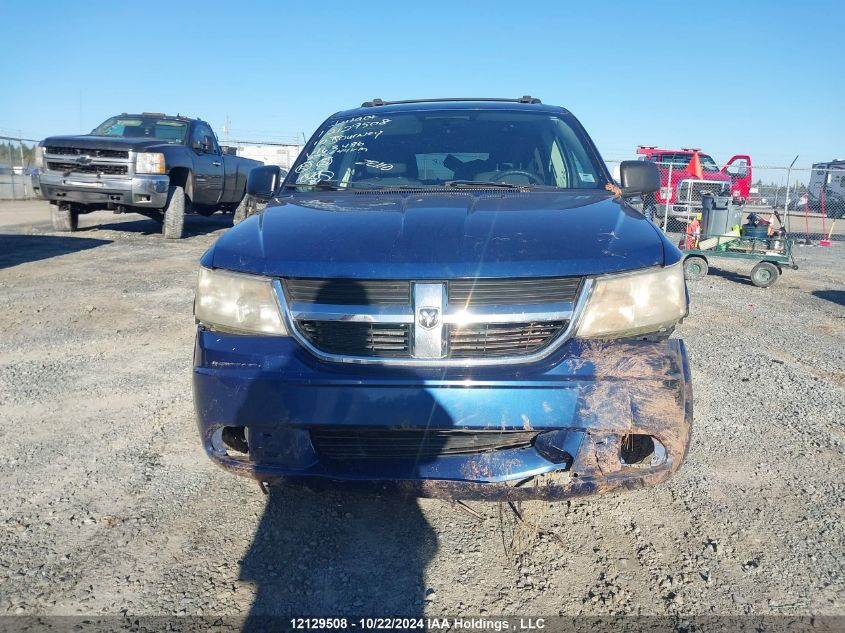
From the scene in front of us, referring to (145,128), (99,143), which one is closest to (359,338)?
(99,143)

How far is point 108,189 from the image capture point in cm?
1006

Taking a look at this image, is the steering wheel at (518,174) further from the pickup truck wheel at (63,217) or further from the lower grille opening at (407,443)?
the pickup truck wheel at (63,217)

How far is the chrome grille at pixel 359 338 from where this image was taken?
2188 mm

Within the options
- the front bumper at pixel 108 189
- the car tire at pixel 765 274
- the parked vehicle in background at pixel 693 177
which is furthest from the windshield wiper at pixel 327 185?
the parked vehicle in background at pixel 693 177

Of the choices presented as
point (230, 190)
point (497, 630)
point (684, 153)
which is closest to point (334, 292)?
point (497, 630)

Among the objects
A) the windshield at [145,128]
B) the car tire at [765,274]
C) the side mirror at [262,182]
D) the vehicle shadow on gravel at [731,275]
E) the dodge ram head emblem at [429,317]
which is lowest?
the vehicle shadow on gravel at [731,275]

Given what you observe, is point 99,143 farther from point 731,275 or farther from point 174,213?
point 731,275

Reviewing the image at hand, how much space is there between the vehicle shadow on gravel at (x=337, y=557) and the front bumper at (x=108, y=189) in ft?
27.9

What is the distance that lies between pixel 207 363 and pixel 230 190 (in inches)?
445

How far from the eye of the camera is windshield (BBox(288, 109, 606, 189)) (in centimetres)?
338

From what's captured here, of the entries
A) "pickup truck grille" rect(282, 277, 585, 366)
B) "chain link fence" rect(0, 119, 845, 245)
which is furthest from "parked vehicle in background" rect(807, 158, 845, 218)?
"pickup truck grille" rect(282, 277, 585, 366)

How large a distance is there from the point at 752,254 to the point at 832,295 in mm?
1137

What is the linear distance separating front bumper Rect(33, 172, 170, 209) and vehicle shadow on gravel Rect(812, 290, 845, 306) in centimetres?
938

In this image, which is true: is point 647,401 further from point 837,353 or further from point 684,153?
point 684,153
